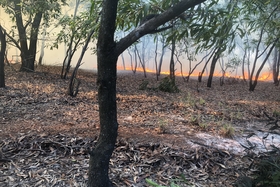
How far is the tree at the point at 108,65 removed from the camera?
1.74 m

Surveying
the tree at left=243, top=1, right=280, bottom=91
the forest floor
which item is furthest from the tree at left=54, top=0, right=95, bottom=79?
the tree at left=243, top=1, right=280, bottom=91

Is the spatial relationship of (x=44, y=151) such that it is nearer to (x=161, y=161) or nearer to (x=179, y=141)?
(x=161, y=161)

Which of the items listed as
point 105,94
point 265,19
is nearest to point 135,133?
point 105,94

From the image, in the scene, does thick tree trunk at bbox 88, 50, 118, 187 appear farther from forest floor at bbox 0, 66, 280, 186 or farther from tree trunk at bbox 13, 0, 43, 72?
tree trunk at bbox 13, 0, 43, 72

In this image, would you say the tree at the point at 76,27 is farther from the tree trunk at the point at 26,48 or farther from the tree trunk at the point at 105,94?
the tree trunk at the point at 26,48

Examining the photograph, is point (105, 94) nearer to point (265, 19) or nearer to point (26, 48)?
point (265, 19)

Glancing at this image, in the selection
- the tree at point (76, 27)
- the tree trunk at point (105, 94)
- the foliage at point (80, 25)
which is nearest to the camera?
the tree trunk at point (105, 94)

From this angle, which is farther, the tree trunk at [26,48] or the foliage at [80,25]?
the tree trunk at [26,48]

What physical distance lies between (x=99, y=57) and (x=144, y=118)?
257cm

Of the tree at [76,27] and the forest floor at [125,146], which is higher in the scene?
the tree at [76,27]

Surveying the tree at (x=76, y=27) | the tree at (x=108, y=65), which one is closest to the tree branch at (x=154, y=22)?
the tree at (x=108, y=65)

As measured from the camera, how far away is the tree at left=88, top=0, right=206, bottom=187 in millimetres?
1740

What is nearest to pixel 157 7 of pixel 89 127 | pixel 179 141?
pixel 179 141

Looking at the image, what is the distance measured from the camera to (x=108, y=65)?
182 cm
